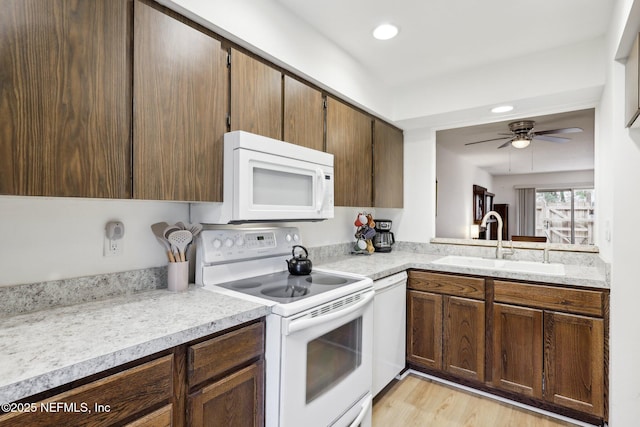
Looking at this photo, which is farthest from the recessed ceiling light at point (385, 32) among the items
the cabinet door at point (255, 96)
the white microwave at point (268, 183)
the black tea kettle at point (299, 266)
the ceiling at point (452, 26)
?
the black tea kettle at point (299, 266)

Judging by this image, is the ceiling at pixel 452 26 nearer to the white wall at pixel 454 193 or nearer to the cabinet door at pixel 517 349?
the cabinet door at pixel 517 349

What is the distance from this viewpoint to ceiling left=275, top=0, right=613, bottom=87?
1796mm

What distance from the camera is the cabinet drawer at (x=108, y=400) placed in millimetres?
780

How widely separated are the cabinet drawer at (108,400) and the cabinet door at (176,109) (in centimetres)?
63

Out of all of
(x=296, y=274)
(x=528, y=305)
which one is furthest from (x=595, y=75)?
(x=296, y=274)

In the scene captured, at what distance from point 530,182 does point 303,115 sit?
6.89 m

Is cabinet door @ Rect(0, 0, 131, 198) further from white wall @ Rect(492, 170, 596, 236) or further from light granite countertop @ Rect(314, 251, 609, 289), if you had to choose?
white wall @ Rect(492, 170, 596, 236)

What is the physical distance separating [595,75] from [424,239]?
66.0 inches

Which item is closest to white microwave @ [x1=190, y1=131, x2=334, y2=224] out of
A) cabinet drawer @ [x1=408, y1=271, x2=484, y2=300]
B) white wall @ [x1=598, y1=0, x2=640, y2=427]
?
cabinet drawer @ [x1=408, y1=271, x2=484, y2=300]

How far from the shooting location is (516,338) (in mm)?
2105

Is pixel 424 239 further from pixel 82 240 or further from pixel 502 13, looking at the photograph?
pixel 82 240

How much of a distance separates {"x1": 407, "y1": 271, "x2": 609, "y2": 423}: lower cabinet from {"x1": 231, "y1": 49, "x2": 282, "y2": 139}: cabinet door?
1.51m

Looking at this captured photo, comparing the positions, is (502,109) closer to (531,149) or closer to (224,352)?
(224,352)

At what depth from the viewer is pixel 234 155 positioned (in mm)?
1525
